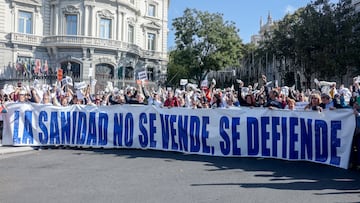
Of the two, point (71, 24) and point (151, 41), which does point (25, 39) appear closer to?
point (71, 24)

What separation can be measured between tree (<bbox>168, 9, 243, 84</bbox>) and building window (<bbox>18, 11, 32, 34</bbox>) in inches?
641

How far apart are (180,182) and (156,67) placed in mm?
44810

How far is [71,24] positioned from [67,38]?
6.56 ft

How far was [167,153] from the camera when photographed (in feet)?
32.1

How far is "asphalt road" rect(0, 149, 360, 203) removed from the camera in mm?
5758

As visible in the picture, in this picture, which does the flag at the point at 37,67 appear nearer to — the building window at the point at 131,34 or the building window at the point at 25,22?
the building window at the point at 25,22

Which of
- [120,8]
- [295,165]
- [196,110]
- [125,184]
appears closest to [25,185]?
[125,184]

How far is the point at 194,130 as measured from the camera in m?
9.74

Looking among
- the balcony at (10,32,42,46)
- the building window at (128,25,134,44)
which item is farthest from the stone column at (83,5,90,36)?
the building window at (128,25,134,44)

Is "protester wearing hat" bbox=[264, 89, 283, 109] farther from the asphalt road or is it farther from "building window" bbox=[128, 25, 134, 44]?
"building window" bbox=[128, 25, 134, 44]

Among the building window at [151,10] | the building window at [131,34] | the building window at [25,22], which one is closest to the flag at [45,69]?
the building window at [25,22]

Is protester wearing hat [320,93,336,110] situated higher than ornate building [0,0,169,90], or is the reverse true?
ornate building [0,0,169,90]

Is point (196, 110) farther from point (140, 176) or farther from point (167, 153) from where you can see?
point (140, 176)

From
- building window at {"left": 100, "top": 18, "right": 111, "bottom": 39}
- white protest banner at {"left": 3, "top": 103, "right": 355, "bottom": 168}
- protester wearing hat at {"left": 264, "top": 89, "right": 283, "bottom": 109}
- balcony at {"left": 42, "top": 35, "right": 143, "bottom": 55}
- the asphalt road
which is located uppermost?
building window at {"left": 100, "top": 18, "right": 111, "bottom": 39}
